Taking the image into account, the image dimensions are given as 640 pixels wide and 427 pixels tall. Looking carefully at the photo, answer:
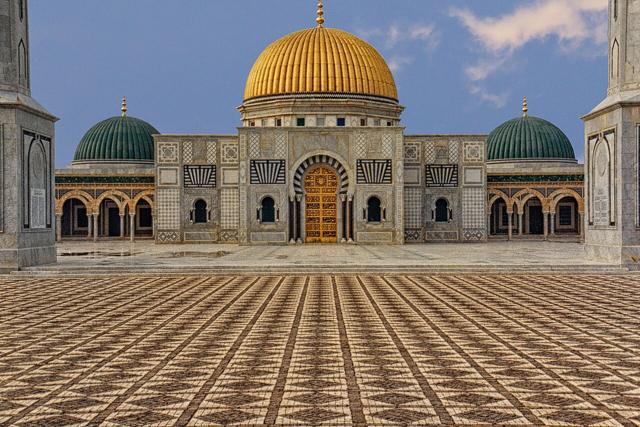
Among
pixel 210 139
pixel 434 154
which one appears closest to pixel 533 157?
pixel 434 154

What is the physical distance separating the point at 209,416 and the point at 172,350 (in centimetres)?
180

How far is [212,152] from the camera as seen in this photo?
926 inches

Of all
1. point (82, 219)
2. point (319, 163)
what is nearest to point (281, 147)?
point (319, 163)

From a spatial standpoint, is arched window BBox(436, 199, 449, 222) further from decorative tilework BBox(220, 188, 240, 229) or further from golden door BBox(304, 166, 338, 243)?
decorative tilework BBox(220, 188, 240, 229)

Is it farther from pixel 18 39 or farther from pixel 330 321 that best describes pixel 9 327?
pixel 18 39

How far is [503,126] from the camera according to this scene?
32.7 metres

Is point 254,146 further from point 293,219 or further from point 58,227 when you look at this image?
point 58,227

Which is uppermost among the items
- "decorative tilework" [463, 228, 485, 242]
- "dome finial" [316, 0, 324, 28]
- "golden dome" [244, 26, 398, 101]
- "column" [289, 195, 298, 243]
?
"dome finial" [316, 0, 324, 28]

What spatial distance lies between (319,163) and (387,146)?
2361mm

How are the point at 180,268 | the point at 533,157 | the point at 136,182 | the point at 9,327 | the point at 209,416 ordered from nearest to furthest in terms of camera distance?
the point at 209,416 < the point at 9,327 < the point at 180,268 < the point at 136,182 < the point at 533,157

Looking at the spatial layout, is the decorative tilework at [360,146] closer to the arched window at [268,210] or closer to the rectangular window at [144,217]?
the arched window at [268,210]

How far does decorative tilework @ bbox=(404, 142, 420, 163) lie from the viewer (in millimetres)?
23594

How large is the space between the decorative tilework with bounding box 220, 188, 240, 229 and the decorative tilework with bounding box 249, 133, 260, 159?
1439 millimetres

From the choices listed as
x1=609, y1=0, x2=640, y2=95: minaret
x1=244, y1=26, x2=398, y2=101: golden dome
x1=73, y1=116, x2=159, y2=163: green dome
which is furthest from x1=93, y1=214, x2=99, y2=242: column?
x1=609, y1=0, x2=640, y2=95: minaret
